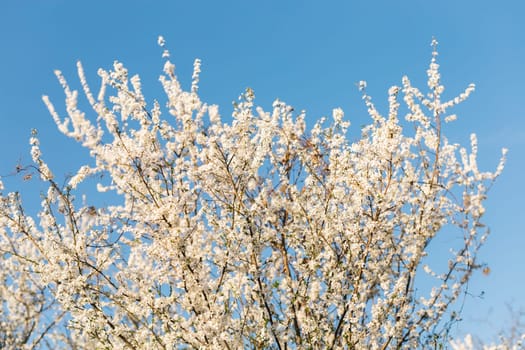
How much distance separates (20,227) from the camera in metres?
7.39

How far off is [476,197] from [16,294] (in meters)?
11.4

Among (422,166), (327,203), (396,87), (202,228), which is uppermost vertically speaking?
(396,87)

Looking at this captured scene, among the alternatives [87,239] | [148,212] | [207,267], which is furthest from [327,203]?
[87,239]

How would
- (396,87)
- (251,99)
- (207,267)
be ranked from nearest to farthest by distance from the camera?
1. (207,267)
2. (251,99)
3. (396,87)

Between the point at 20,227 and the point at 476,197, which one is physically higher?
the point at 476,197

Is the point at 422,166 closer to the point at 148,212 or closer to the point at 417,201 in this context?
the point at 417,201

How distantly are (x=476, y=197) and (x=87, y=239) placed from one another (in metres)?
5.17

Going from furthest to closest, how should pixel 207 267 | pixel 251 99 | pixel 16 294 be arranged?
pixel 16 294 < pixel 251 99 < pixel 207 267

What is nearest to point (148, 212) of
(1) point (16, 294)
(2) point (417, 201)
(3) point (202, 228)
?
(3) point (202, 228)

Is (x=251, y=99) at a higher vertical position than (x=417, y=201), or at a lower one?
higher

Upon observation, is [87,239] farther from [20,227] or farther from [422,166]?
[422,166]

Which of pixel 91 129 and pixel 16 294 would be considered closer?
pixel 91 129

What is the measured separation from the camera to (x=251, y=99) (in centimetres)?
753

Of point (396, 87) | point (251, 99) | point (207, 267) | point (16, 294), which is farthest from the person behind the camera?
point (16, 294)
